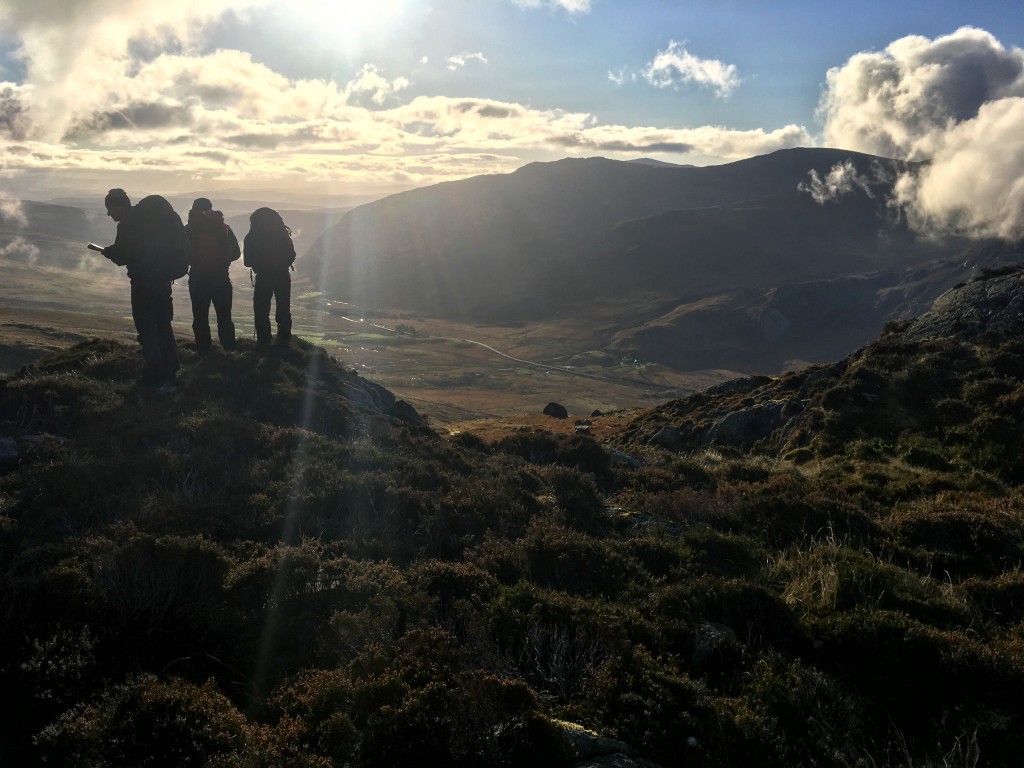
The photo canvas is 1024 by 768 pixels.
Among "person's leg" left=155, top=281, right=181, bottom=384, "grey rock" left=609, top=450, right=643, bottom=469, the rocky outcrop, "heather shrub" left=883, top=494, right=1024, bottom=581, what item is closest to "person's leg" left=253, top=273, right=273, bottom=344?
"person's leg" left=155, top=281, right=181, bottom=384

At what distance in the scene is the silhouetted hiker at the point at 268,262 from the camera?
57.1ft

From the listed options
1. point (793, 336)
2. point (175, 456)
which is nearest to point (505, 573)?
point (175, 456)

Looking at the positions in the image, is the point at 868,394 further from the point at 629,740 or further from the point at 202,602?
the point at 202,602

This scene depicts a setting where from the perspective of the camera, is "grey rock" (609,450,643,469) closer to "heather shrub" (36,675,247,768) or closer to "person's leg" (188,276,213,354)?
"person's leg" (188,276,213,354)

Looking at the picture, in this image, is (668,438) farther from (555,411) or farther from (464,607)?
(555,411)

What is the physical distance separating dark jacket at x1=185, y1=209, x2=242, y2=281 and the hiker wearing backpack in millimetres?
1905

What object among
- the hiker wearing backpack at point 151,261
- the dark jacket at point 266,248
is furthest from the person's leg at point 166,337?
the dark jacket at point 266,248

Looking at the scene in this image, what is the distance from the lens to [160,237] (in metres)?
13.5

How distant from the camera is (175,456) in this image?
9.51 m

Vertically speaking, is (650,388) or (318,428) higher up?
(318,428)

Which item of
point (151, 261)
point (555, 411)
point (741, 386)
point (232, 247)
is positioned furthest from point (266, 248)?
point (555, 411)

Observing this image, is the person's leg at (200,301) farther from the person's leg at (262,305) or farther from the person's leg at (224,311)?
the person's leg at (262,305)

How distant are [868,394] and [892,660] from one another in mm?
13077

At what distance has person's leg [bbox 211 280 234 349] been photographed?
16.2 metres
